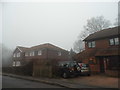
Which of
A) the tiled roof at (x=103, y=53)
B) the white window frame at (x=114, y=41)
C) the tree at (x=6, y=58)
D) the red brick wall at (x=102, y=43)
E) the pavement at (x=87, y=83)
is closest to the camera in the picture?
the pavement at (x=87, y=83)

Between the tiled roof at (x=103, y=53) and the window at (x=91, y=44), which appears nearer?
the tiled roof at (x=103, y=53)

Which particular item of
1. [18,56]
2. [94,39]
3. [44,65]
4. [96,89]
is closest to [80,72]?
[44,65]

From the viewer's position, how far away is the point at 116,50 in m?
19.6

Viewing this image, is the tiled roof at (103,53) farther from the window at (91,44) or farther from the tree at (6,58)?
the tree at (6,58)

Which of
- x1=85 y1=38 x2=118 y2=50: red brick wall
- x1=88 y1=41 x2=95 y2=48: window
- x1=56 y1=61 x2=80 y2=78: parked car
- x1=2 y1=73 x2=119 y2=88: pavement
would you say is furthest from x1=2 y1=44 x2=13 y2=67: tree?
x1=2 y1=73 x2=119 y2=88: pavement

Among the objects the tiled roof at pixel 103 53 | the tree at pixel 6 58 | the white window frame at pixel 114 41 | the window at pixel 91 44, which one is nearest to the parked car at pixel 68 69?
the tiled roof at pixel 103 53

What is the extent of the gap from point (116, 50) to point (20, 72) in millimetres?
14352

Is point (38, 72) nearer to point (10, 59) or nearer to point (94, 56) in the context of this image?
point (94, 56)

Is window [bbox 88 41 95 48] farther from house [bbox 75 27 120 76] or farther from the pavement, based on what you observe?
the pavement

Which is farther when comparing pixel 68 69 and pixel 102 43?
pixel 102 43

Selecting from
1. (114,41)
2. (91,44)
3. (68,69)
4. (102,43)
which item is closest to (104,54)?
(114,41)

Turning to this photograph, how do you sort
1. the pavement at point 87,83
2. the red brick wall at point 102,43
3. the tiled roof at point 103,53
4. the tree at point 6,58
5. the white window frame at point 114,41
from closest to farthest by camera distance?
1. the pavement at point 87,83
2. the tiled roof at point 103,53
3. the white window frame at point 114,41
4. the red brick wall at point 102,43
5. the tree at point 6,58

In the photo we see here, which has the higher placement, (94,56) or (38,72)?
(94,56)

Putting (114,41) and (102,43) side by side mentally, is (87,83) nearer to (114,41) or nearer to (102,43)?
(114,41)
